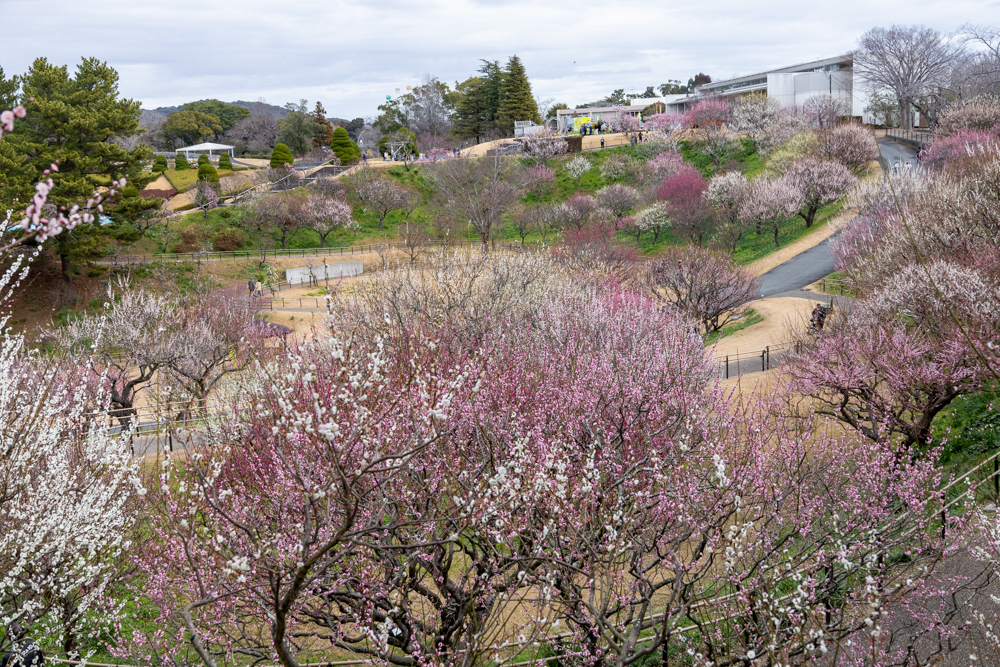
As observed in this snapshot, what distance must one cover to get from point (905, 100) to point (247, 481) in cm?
6285

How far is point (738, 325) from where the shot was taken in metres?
30.0

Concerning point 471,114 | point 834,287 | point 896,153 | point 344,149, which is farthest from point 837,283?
point 471,114

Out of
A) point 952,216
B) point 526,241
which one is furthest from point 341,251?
point 952,216

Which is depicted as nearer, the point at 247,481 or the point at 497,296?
the point at 247,481

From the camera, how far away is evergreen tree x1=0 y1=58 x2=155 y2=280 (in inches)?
1284

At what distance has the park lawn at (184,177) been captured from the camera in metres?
60.2

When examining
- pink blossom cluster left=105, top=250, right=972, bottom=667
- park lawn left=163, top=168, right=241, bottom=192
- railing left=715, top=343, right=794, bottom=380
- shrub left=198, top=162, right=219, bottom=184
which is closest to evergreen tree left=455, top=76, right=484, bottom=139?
park lawn left=163, top=168, right=241, bottom=192

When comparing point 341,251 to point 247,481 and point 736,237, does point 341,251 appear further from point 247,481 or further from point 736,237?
point 247,481

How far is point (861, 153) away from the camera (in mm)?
45344

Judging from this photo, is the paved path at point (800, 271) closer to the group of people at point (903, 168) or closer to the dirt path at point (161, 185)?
the group of people at point (903, 168)

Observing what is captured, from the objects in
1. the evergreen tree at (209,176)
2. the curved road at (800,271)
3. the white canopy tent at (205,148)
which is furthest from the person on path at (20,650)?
the white canopy tent at (205,148)

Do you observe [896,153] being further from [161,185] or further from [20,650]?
[161,185]

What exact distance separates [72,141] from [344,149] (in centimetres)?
3450

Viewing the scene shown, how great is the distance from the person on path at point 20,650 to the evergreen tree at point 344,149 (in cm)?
6216
